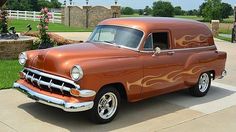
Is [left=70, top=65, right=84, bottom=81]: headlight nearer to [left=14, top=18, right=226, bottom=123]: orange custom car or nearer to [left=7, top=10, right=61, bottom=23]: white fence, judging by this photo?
[left=14, top=18, right=226, bottom=123]: orange custom car

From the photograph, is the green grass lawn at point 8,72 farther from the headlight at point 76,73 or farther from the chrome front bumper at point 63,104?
the headlight at point 76,73

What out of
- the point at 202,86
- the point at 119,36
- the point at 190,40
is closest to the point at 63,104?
the point at 119,36

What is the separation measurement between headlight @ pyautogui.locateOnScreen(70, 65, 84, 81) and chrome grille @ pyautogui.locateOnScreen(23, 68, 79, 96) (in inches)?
3.5

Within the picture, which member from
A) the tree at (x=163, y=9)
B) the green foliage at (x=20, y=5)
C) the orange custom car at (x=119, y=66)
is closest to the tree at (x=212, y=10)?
the tree at (x=163, y=9)

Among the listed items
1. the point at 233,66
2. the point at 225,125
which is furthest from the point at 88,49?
the point at 233,66

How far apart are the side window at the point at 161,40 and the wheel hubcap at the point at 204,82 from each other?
141 cm

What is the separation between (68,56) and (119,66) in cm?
82

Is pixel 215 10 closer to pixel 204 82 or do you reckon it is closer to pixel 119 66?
pixel 204 82

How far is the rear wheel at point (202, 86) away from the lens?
8.46 metres

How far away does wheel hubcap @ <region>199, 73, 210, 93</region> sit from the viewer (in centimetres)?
861

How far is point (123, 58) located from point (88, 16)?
26.4 meters

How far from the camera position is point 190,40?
8.21m

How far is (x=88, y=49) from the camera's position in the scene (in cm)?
684

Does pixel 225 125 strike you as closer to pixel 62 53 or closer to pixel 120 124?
pixel 120 124
